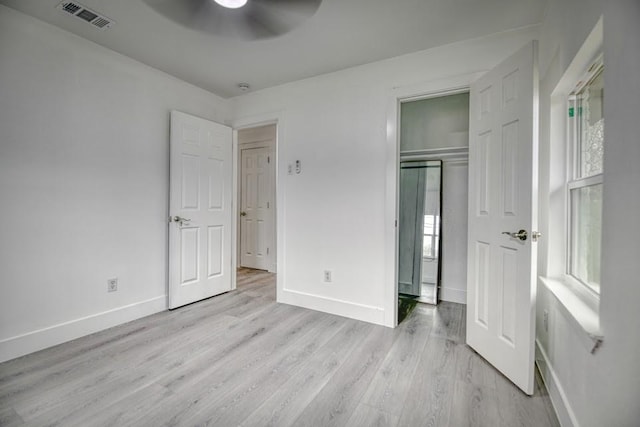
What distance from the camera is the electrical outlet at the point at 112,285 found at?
2.65 meters

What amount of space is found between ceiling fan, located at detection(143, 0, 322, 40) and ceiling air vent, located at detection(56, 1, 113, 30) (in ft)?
2.25

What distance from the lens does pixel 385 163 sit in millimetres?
2711

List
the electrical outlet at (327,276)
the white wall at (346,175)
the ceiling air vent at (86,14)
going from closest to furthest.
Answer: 1. the ceiling air vent at (86,14)
2. the white wall at (346,175)
3. the electrical outlet at (327,276)

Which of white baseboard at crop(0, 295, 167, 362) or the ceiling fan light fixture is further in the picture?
white baseboard at crop(0, 295, 167, 362)

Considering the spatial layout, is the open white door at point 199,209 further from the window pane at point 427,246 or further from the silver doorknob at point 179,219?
the window pane at point 427,246

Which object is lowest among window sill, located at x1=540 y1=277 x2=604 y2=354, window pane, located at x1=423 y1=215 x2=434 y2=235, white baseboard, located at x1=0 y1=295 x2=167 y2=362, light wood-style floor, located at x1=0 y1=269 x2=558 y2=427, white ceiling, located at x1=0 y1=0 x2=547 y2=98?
light wood-style floor, located at x1=0 y1=269 x2=558 y2=427

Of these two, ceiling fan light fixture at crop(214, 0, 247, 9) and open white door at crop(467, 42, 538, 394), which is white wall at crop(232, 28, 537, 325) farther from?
ceiling fan light fixture at crop(214, 0, 247, 9)

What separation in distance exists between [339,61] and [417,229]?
199 centimetres

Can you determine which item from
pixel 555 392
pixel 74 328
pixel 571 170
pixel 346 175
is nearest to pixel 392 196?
pixel 346 175

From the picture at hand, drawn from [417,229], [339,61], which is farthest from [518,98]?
[417,229]

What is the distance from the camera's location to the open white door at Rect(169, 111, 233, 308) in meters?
3.10

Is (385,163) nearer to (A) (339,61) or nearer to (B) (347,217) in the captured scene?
(B) (347,217)

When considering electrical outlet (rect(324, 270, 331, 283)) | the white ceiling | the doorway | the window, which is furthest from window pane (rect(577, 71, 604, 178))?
electrical outlet (rect(324, 270, 331, 283))

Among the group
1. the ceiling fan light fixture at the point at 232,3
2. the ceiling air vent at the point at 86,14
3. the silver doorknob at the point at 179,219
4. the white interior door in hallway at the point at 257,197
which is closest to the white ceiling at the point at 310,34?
the ceiling air vent at the point at 86,14
